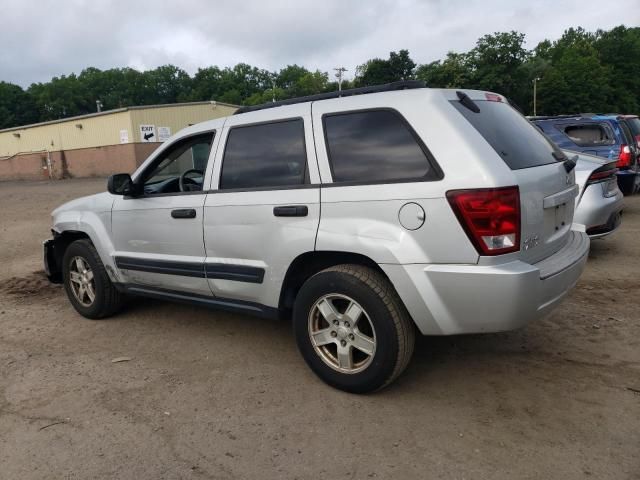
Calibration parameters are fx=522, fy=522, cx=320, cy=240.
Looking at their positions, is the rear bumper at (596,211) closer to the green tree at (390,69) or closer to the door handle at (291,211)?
the door handle at (291,211)

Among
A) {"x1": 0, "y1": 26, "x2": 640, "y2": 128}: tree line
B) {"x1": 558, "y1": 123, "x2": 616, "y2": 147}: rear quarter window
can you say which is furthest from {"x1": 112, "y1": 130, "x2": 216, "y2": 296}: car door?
{"x1": 0, "y1": 26, "x2": 640, "y2": 128}: tree line

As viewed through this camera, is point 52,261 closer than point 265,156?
No

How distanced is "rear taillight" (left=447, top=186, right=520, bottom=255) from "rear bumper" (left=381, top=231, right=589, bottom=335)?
13 cm

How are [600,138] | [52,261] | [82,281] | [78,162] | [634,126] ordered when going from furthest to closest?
[78,162] < [634,126] < [600,138] < [52,261] < [82,281]

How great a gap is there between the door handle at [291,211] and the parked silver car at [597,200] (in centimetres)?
382

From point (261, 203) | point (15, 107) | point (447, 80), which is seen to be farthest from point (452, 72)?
point (15, 107)

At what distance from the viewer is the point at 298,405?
3236 mm

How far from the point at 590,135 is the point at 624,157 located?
2.32 ft

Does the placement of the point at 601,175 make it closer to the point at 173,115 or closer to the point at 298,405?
the point at 298,405

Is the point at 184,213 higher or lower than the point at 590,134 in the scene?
lower

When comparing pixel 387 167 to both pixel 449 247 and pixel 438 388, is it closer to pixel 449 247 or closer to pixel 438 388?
pixel 449 247

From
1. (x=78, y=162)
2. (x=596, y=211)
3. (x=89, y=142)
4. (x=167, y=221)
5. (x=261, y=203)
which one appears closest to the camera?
(x=261, y=203)

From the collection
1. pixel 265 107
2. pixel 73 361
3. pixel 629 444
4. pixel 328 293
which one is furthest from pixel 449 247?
pixel 73 361

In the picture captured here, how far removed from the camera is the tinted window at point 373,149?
3002mm
